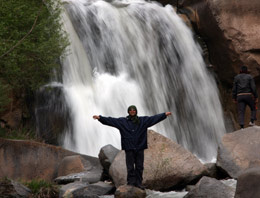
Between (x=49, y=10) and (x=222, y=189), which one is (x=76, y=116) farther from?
(x=222, y=189)

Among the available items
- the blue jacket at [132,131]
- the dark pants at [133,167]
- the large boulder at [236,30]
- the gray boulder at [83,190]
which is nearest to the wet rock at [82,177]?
the gray boulder at [83,190]

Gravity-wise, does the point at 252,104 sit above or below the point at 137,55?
below

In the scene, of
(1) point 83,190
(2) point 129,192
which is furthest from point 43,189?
(2) point 129,192

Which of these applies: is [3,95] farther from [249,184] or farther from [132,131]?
[249,184]

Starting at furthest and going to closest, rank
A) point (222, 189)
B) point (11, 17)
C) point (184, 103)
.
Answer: point (184, 103) < point (11, 17) < point (222, 189)

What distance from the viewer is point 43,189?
24.8 ft

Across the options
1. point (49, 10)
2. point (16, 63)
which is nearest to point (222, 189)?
point (16, 63)

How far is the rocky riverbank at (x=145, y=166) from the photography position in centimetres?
756

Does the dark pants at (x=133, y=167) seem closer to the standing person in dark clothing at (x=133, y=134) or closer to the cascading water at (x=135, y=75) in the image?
the standing person in dark clothing at (x=133, y=134)

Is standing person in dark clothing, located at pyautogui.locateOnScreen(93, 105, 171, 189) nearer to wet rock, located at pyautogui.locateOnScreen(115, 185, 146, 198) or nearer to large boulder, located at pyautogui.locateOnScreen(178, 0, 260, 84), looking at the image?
wet rock, located at pyautogui.locateOnScreen(115, 185, 146, 198)

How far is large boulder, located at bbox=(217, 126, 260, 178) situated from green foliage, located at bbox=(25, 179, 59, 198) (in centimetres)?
387

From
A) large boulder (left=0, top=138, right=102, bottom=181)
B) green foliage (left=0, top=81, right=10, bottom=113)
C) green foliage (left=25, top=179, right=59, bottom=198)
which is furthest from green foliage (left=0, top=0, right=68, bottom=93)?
green foliage (left=25, top=179, right=59, bottom=198)

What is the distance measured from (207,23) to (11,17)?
31.7 ft

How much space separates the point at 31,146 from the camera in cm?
1080
